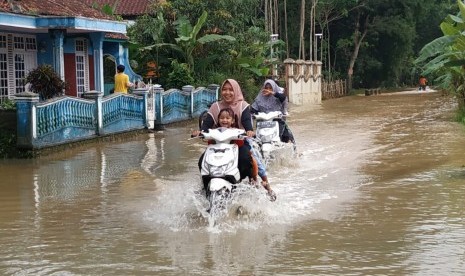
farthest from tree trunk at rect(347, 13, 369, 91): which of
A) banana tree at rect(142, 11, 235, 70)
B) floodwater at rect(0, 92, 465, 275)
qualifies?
floodwater at rect(0, 92, 465, 275)

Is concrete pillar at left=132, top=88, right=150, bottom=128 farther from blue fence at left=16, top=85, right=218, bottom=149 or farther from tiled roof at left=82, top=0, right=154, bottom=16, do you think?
tiled roof at left=82, top=0, right=154, bottom=16

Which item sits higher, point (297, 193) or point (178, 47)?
point (178, 47)

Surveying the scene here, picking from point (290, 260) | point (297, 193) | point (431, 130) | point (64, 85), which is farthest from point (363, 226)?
point (431, 130)

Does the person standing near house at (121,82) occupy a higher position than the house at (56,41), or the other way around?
the house at (56,41)

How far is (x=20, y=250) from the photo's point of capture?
701cm

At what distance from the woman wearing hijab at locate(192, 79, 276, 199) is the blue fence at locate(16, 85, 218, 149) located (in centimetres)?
697

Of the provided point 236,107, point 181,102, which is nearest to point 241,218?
point 236,107

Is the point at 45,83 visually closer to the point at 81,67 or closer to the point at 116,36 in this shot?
the point at 81,67

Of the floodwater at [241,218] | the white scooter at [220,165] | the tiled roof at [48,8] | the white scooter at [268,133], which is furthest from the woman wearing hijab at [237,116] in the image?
the tiled roof at [48,8]

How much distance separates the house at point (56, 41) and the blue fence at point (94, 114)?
7.34ft

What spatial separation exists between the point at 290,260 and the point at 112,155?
9.24 m

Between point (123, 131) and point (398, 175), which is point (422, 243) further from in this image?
point (123, 131)

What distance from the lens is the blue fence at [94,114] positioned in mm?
14344

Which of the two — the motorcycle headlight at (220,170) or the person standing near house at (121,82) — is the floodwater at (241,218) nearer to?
the motorcycle headlight at (220,170)
